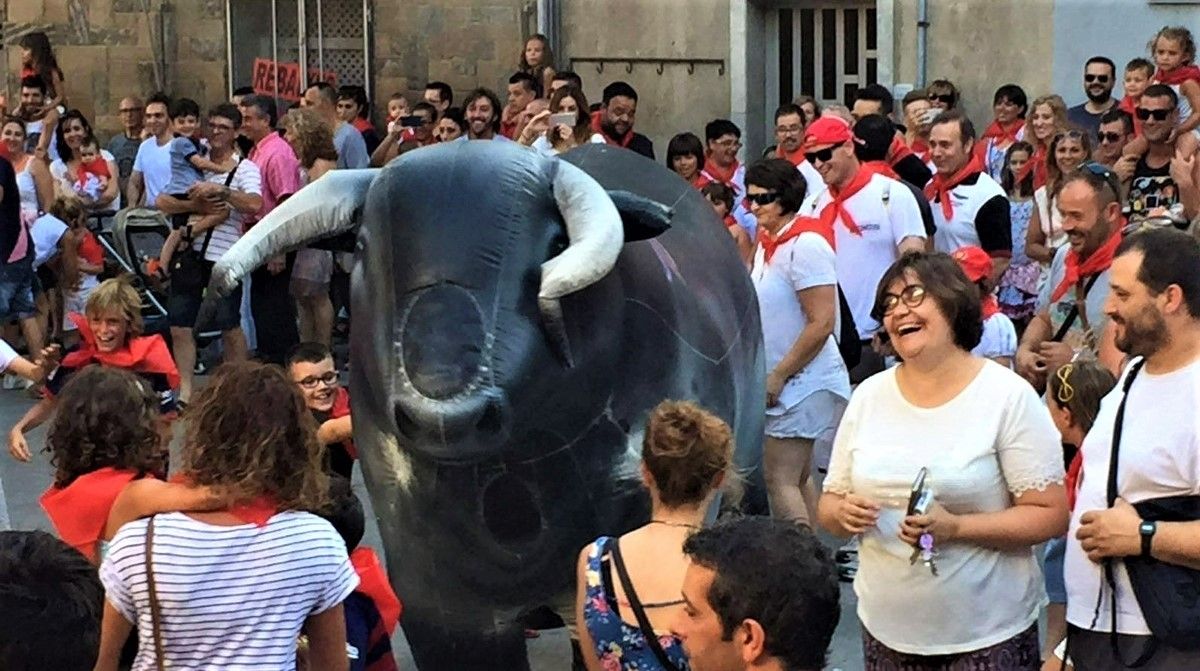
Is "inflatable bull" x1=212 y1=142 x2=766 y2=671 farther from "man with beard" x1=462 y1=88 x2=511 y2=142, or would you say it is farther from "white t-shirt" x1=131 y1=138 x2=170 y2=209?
"white t-shirt" x1=131 y1=138 x2=170 y2=209

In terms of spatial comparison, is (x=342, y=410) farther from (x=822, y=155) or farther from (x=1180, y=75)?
(x=1180, y=75)

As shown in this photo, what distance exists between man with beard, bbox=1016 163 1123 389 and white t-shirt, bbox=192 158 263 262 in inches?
227

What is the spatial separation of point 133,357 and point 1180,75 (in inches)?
261

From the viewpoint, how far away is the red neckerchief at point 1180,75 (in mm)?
11906

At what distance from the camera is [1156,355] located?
4742 millimetres

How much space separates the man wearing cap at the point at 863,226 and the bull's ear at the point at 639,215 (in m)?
2.72

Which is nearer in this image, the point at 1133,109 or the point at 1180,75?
the point at 1133,109

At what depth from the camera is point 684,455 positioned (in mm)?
4559

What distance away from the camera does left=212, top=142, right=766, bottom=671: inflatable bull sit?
516 cm

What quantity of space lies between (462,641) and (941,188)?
15.7 ft

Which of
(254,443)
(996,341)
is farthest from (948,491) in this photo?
(996,341)

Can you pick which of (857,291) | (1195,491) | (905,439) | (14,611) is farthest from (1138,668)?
(857,291)

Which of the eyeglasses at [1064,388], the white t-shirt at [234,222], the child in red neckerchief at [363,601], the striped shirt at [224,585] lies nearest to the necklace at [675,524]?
the striped shirt at [224,585]

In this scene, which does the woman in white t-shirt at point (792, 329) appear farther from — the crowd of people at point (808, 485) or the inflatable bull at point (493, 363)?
the inflatable bull at point (493, 363)
